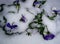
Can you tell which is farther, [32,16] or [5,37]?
[32,16]

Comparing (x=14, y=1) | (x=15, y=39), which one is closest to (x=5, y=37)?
(x=15, y=39)

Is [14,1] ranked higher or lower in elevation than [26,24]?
higher

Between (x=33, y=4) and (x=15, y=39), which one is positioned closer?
(x=15, y=39)

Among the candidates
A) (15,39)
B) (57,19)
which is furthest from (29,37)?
(57,19)

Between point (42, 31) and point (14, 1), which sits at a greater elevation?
point (14, 1)

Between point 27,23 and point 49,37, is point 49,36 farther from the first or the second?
point 27,23

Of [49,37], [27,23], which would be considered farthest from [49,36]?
[27,23]

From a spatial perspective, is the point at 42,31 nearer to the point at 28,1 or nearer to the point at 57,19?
the point at 57,19

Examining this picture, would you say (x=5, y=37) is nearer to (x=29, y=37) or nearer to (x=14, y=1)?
(x=29, y=37)
